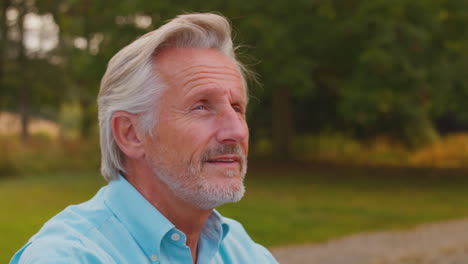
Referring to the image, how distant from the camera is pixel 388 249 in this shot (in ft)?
27.9

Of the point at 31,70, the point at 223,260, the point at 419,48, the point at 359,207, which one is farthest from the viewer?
the point at 31,70

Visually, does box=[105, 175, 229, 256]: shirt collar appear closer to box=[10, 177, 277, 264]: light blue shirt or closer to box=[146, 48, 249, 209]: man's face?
box=[10, 177, 277, 264]: light blue shirt

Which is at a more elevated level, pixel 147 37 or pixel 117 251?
pixel 147 37

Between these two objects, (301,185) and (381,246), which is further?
(301,185)

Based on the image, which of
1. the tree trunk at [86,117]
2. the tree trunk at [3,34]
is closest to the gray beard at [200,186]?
the tree trunk at [86,117]

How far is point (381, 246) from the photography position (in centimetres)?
869

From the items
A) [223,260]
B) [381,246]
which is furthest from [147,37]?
[381,246]

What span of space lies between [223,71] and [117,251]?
664 millimetres

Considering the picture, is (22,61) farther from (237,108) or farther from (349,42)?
(237,108)

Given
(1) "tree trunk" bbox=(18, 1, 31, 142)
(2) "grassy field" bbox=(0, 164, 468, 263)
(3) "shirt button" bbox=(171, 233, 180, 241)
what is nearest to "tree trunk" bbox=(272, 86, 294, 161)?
(2) "grassy field" bbox=(0, 164, 468, 263)

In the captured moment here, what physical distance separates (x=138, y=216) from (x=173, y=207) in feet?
0.49

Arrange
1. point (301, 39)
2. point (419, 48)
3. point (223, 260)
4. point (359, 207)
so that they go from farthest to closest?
1. point (301, 39)
2. point (419, 48)
3. point (359, 207)
4. point (223, 260)

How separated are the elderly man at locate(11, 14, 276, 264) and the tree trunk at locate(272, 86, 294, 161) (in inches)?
692

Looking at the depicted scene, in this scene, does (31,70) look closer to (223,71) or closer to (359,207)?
(359,207)
